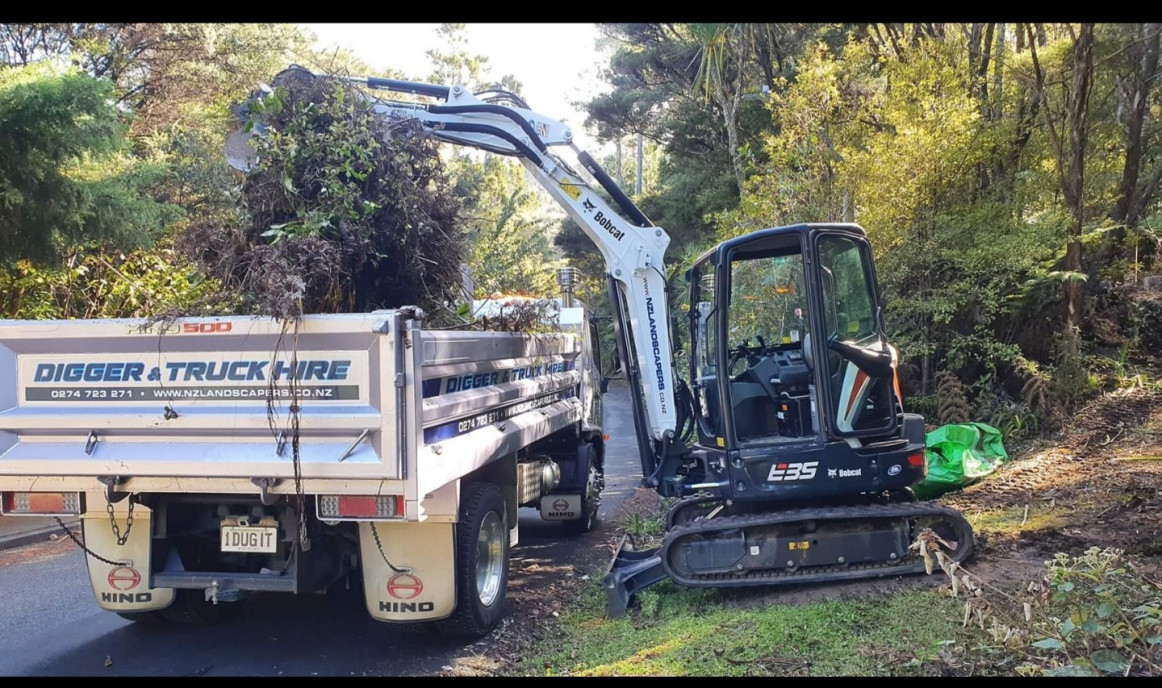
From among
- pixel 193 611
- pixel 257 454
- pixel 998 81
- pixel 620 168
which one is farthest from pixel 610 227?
pixel 620 168

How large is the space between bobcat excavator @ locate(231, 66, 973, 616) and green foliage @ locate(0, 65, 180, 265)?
3.41m

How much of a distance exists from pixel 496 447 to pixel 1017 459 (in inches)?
266

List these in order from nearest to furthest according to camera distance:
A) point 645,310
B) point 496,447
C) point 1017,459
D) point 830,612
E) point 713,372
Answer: point 830,612 → point 496,447 → point 713,372 → point 645,310 → point 1017,459

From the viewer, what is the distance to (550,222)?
34.2 m

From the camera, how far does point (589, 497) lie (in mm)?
8367

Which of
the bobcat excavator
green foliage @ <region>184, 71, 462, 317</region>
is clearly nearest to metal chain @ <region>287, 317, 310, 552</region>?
green foliage @ <region>184, 71, 462, 317</region>

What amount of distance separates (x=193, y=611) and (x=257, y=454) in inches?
79.7

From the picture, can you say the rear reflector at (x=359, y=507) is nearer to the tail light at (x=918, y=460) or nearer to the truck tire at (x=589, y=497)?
the tail light at (x=918, y=460)

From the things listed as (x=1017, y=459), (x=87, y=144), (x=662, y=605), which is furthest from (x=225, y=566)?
(x=1017, y=459)

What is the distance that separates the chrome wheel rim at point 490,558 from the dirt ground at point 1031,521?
28cm

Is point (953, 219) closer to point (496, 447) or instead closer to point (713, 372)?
point (713, 372)

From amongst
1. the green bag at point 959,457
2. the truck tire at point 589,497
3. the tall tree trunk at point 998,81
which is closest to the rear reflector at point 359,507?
the truck tire at point 589,497

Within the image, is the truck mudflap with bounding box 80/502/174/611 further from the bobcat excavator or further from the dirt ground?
the bobcat excavator

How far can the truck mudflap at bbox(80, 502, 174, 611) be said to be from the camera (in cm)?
490
